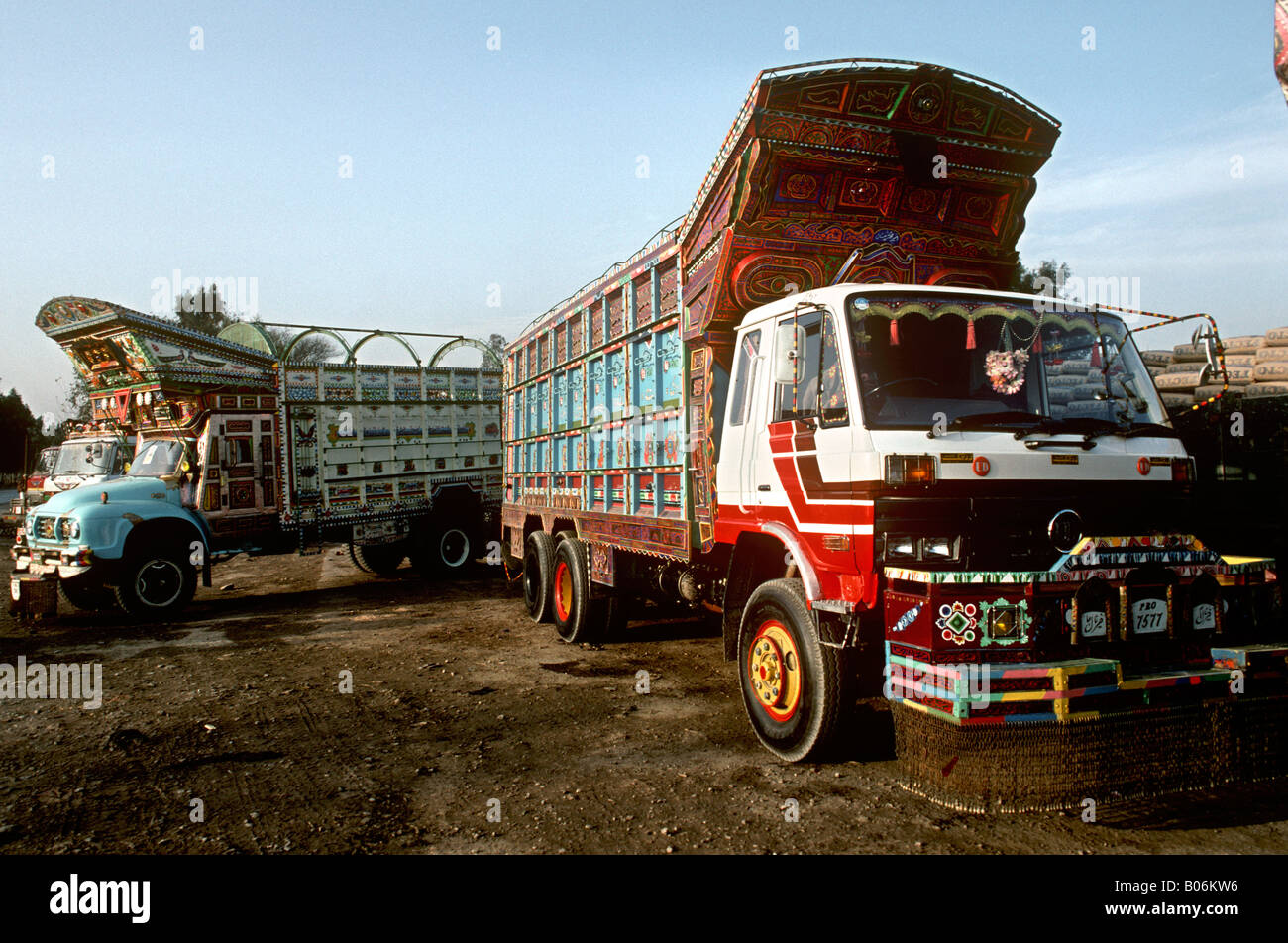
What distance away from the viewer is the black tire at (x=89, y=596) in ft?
33.4

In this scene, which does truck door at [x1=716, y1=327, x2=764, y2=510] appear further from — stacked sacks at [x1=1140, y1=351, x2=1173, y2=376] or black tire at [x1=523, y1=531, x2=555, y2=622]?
stacked sacks at [x1=1140, y1=351, x2=1173, y2=376]

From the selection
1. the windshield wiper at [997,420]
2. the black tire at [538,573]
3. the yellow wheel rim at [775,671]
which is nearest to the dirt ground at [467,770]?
the yellow wheel rim at [775,671]

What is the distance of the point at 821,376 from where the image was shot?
4.23 m

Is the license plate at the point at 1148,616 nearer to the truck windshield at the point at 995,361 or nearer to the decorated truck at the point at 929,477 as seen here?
the decorated truck at the point at 929,477

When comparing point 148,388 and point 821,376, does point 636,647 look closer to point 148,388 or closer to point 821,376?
point 821,376

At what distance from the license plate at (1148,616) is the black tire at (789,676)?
4.26 ft

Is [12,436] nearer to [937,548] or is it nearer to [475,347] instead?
[475,347]

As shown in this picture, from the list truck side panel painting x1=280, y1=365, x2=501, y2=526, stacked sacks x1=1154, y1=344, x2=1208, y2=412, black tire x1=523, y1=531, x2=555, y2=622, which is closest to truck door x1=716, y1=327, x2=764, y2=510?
black tire x1=523, y1=531, x2=555, y2=622

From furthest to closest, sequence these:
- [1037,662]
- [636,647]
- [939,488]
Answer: [636,647]
[939,488]
[1037,662]

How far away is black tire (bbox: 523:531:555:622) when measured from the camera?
884 centimetres

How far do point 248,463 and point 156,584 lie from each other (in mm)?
2403

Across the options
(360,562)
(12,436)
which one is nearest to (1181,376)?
(360,562)

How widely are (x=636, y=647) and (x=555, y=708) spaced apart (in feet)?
6.87
